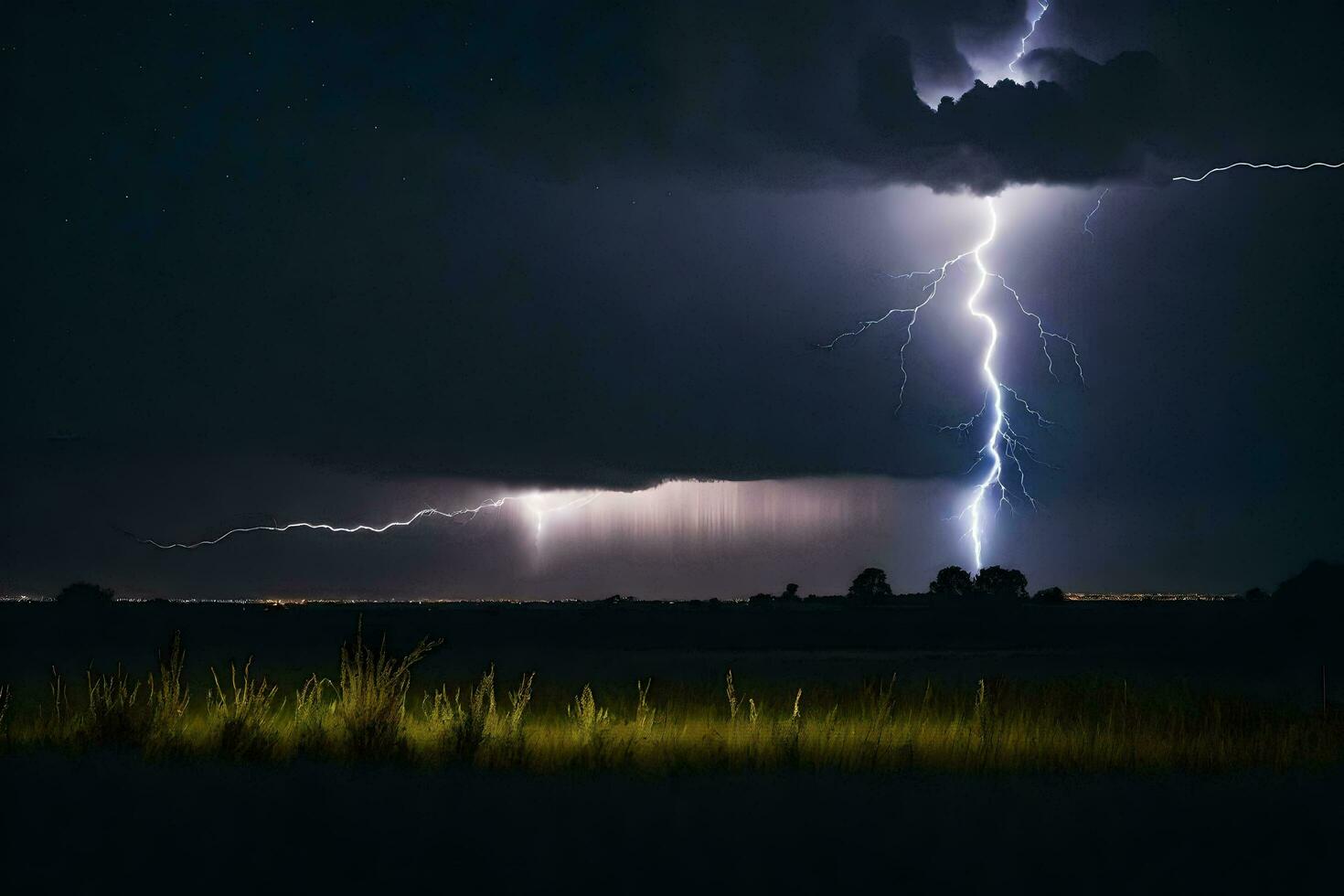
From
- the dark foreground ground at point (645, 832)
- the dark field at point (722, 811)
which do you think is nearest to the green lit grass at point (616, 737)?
the dark field at point (722, 811)

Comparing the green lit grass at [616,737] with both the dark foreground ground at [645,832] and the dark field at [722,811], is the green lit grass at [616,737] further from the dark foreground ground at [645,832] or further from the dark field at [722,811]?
the dark foreground ground at [645,832]

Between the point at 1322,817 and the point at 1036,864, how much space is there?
2.33 m

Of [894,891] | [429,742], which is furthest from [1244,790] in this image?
[429,742]

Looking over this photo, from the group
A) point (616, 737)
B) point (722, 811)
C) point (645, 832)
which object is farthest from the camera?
point (616, 737)

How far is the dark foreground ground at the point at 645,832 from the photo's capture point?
211 inches

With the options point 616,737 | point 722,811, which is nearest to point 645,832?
point 722,811

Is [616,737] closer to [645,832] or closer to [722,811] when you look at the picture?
[722,811]

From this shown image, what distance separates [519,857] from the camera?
5.71m

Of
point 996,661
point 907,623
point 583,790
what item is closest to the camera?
point 583,790

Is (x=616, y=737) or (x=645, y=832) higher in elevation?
(x=616, y=737)

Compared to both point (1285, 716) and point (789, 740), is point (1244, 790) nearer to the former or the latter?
point (789, 740)

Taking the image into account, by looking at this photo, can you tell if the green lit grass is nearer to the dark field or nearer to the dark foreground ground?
the dark field

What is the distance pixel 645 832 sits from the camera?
6.32 m

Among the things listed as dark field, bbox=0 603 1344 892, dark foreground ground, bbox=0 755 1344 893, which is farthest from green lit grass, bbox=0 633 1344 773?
dark foreground ground, bbox=0 755 1344 893
